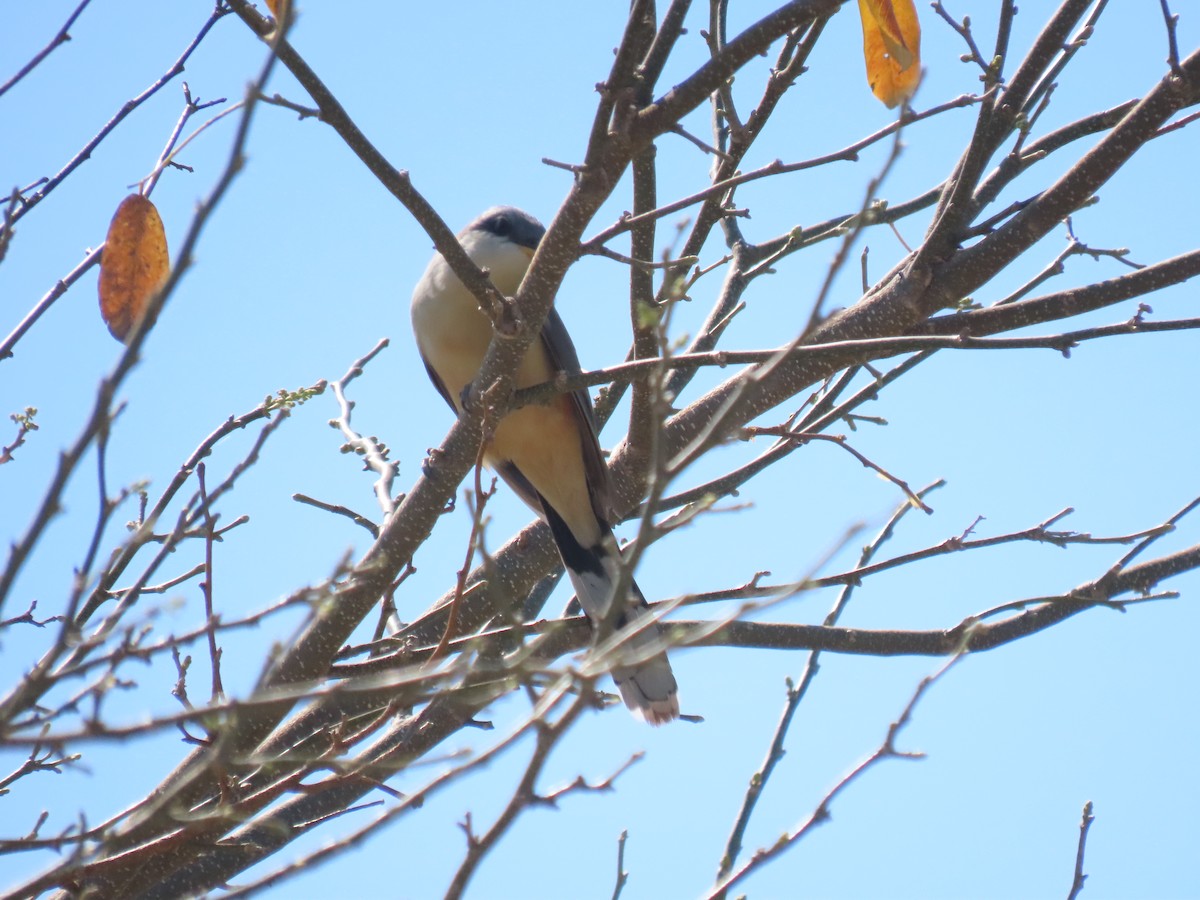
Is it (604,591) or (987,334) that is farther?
(604,591)

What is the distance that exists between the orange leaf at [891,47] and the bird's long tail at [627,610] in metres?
1.48

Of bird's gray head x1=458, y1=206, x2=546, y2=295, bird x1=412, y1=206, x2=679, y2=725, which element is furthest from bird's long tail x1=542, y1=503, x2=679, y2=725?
bird's gray head x1=458, y1=206, x2=546, y2=295

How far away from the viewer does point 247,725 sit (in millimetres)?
2738

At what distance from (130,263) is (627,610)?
6.50 feet

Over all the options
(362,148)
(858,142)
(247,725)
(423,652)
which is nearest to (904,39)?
(858,142)

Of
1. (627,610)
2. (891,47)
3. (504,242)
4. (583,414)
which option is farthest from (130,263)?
(504,242)

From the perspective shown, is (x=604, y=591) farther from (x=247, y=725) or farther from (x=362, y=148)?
(x=362, y=148)

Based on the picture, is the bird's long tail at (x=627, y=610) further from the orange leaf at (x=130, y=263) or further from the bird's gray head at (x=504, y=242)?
the orange leaf at (x=130, y=263)

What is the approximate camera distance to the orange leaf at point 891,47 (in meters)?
2.49

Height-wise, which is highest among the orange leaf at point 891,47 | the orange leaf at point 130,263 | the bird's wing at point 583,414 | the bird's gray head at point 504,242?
the bird's gray head at point 504,242

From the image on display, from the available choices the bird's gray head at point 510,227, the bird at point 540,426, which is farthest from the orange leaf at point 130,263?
the bird's gray head at point 510,227

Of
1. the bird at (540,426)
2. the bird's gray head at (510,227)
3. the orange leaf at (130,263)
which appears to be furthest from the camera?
the bird's gray head at (510,227)

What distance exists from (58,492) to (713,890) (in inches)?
51.0

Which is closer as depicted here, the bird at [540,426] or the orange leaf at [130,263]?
the orange leaf at [130,263]
